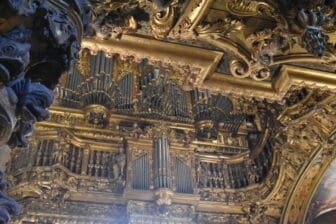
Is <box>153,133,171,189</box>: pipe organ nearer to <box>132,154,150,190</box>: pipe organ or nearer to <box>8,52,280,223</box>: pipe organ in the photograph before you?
<box>8,52,280,223</box>: pipe organ

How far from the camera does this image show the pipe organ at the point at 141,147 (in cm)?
788

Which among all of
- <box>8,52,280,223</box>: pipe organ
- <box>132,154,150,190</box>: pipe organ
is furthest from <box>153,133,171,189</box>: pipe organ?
<box>132,154,150,190</box>: pipe organ

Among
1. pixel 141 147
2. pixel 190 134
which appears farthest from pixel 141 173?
pixel 190 134

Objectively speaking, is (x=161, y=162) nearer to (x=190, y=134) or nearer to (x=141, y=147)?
(x=141, y=147)

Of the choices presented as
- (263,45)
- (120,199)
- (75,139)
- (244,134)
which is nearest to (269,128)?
(244,134)

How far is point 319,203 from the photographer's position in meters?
9.27

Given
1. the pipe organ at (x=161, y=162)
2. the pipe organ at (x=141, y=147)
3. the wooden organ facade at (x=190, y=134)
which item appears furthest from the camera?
the pipe organ at (x=161, y=162)

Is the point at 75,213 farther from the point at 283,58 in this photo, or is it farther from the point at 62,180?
the point at 283,58

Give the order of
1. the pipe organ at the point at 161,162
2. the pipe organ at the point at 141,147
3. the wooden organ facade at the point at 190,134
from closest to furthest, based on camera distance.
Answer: the wooden organ facade at the point at 190,134 < the pipe organ at the point at 141,147 < the pipe organ at the point at 161,162

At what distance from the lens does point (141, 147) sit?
8.73 meters

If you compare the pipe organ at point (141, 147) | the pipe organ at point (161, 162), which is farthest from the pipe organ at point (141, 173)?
the pipe organ at point (161, 162)

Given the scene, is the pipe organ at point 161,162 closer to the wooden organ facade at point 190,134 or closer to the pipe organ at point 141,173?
the wooden organ facade at point 190,134

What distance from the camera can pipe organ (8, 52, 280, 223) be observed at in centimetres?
788

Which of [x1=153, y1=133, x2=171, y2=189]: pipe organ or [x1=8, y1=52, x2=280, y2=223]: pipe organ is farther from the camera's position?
[x1=153, y1=133, x2=171, y2=189]: pipe organ
